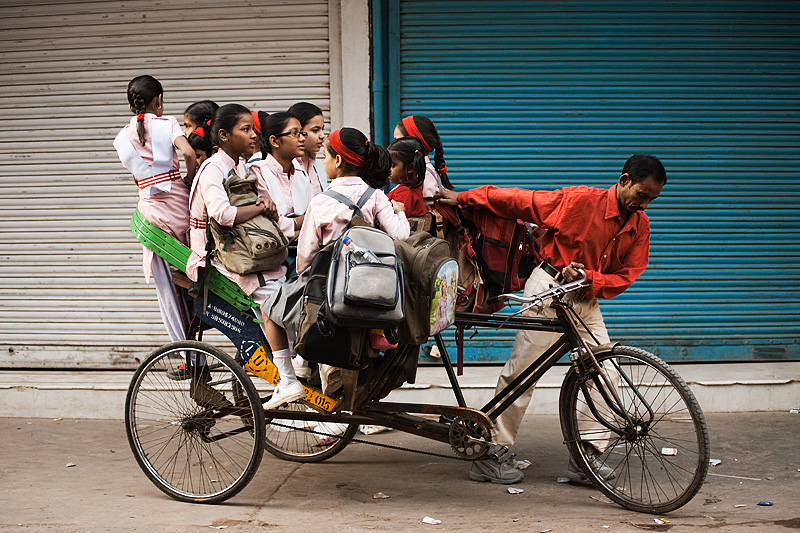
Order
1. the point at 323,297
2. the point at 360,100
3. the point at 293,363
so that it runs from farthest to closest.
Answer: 1. the point at 360,100
2. the point at 293,363
3. the point at 323,297

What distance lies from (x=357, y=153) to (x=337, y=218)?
1.13 ft

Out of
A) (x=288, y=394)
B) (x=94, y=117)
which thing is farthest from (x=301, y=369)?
(x=94, y=117)

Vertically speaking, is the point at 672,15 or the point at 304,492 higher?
the point at 672,15

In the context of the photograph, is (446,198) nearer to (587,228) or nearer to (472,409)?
(587,228)

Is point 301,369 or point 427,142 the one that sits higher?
point 427,142

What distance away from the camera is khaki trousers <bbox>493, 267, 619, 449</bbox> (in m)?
4.29

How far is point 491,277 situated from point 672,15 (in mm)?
3279

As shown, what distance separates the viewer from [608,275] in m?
4.17

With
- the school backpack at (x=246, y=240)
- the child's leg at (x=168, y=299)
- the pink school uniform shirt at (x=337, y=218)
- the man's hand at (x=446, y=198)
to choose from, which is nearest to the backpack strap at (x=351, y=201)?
the pink school uniform shirt at (x=337, y=218)

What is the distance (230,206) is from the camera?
13.1 feet

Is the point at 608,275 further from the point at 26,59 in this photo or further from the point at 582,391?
the point at 26,59

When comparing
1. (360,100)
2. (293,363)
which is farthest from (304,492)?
(360,100)

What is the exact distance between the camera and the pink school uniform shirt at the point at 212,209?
399cm

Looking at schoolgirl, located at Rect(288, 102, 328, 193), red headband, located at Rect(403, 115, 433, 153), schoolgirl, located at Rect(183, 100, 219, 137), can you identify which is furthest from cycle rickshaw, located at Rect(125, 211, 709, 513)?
red headband, located at Rect(403, 115, 433, 153)
